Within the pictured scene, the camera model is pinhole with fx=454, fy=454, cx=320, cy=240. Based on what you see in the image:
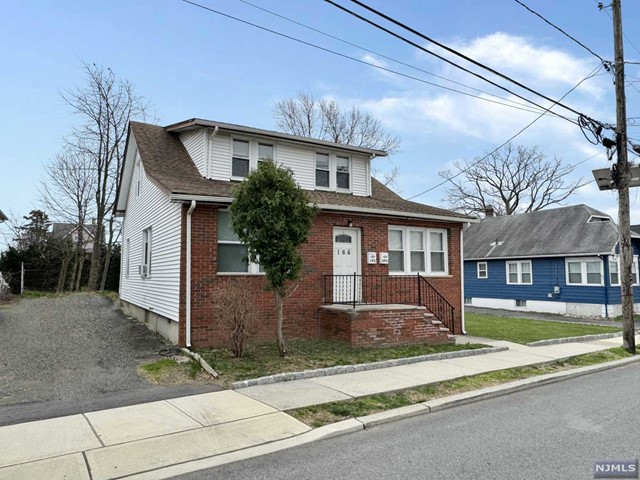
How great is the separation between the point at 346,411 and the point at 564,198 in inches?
1621

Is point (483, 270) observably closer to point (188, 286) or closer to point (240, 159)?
point (240, 159)

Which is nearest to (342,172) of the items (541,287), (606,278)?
(606,278)

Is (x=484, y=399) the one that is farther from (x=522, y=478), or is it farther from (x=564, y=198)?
(x=564, y=198)

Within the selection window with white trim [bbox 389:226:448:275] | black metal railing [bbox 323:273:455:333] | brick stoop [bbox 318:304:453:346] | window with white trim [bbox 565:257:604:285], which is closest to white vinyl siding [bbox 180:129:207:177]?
black metal railing [bbox 323:273:455:333]

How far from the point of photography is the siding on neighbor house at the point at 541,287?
20.9 m

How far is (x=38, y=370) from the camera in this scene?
785 centimetres

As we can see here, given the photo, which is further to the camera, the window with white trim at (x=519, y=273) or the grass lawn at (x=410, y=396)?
the window with white trim at (x=519, y=273)

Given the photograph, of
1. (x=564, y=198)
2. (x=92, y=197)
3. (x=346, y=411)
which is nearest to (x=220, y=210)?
(x=346, y=411)

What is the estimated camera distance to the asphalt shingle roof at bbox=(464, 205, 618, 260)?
71.4ft

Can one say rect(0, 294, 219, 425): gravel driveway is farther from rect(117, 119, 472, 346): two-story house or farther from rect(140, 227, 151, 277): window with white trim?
rect(140, 227, 151, 277): window with white trim

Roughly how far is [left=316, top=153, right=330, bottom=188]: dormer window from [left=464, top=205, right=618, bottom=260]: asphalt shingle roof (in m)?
14.2

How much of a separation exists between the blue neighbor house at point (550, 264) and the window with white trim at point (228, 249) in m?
17.6

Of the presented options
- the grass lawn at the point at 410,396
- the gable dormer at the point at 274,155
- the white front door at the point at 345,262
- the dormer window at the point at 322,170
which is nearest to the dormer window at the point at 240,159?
the gable dormer at the point at 274,155

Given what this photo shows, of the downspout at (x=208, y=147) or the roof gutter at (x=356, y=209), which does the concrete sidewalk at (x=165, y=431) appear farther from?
the downspout at (x=208, y=147)
